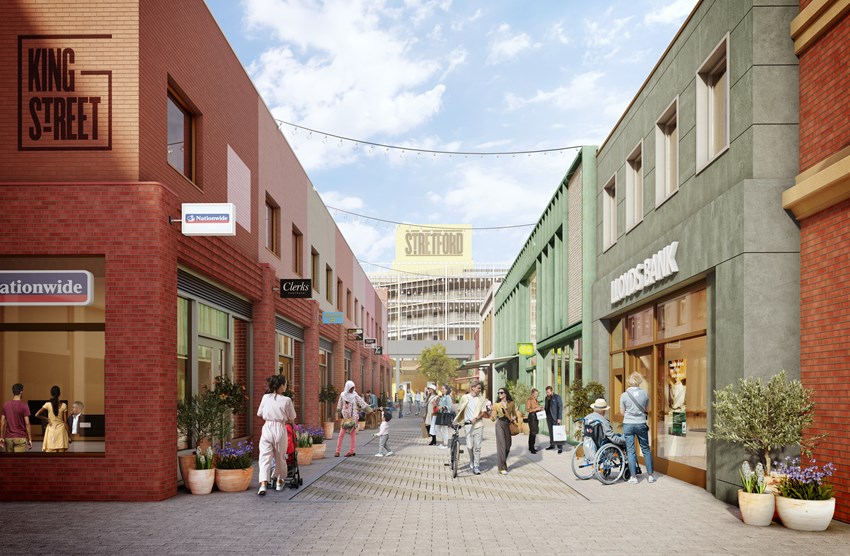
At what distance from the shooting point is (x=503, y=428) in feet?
54.3

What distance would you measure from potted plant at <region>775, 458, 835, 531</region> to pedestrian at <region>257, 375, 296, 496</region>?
685cm

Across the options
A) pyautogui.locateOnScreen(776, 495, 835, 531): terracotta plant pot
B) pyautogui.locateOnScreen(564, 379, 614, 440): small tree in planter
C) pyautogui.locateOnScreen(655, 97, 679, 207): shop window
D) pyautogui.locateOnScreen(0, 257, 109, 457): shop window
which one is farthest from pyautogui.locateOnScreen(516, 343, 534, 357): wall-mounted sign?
pyautogui.locateOnScreen(776, 495, 835, 531): terracotta plant pot

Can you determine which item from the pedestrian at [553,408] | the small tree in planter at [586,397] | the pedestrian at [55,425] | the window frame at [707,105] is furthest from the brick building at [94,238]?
the pedestrian at [553,408]

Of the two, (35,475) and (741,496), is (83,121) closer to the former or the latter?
(35,475)

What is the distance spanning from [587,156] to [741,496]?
14004mm

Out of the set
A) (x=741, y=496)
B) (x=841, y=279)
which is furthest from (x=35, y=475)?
(x=841, y=279)

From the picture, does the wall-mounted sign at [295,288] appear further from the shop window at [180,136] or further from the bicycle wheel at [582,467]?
the bicycle wheel at [582,467]

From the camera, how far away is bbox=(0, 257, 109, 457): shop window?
A: 1207cm

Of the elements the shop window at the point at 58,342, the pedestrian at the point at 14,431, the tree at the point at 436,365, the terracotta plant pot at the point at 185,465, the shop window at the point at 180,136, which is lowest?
the tree at the point at 436,365

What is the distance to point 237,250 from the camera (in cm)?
1692

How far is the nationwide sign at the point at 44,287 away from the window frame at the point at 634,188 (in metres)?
10.8

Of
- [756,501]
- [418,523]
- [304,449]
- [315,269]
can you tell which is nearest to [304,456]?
[304,449]

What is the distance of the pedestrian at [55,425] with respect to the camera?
469 inches

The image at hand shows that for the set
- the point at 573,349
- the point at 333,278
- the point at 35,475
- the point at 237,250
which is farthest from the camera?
the point at 333,278
